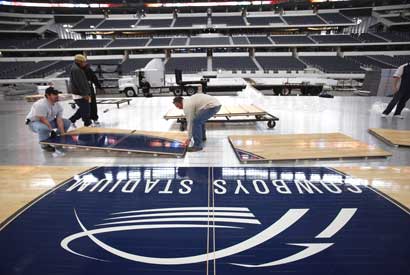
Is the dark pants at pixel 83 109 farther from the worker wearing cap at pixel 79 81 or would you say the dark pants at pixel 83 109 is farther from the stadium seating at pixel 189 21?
the stadium seating at pixel 189 21

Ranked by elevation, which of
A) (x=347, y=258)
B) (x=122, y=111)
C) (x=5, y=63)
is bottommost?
(x=347, y=258)

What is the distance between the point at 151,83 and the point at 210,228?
50.6ft

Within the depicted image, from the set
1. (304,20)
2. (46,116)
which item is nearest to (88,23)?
(304,20)

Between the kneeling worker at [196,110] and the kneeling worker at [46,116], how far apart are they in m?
2.40

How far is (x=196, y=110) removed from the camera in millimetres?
4973

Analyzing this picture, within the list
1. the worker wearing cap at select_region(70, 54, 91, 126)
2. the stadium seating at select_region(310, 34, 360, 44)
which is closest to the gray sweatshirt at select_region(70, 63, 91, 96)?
the worker wearing cap at select_region(70, 54, 91, 126)

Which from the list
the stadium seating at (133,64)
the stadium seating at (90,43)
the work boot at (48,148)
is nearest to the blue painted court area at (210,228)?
the work boot at (48,148)

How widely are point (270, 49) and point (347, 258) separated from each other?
128 ft

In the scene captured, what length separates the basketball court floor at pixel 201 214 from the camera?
213 cm

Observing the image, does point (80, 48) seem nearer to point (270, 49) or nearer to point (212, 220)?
point (270, 49)

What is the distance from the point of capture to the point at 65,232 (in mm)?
2545

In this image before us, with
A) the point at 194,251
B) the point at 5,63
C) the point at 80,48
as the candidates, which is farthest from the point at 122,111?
the point at 5,63

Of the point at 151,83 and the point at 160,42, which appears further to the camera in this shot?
the point at 160,42

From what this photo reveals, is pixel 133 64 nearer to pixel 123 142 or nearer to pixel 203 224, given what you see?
pixel 123 142
